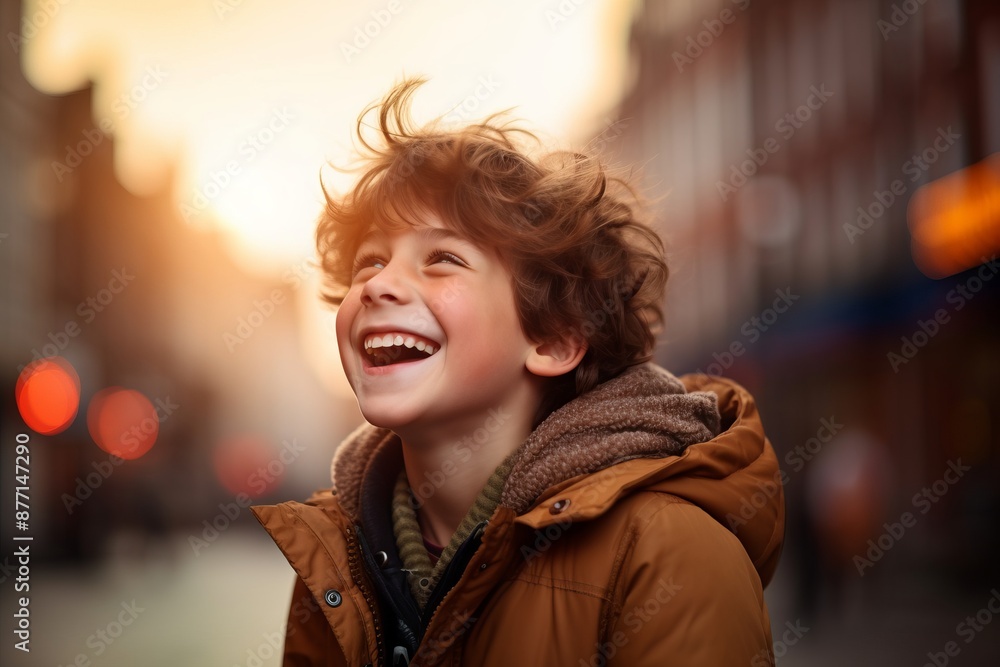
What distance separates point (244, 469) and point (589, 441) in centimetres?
4516

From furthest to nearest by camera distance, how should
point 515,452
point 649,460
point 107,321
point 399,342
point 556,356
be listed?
point 107,321 < point 556,356 < point 515,452 < point 399,342 < point 649,460

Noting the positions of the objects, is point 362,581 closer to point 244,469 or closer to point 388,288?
point 388,288

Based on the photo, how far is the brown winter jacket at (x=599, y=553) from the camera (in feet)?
6.31

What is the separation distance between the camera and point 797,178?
21.2m

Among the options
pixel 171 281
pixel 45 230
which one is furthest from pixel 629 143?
pixel 171 281

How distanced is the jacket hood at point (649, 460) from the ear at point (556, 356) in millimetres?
173

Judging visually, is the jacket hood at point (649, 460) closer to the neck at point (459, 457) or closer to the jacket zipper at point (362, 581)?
the neck at point (459, 457)

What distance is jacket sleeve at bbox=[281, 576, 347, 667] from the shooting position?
2713 millimetres

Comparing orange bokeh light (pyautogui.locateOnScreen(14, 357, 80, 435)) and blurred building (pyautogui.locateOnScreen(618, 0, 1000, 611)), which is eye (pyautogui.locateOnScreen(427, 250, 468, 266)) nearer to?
blurred building (pyautogui.locateOnScreen(618, 0, 1000, 611))

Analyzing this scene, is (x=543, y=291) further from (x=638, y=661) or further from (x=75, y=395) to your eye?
(x=75, y=395)

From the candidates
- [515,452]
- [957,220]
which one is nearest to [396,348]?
[515,452]

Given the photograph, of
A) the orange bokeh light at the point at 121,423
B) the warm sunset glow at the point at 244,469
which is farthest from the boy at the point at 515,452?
the warm sunset glow at the point at 244,469

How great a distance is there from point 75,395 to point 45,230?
8.25m

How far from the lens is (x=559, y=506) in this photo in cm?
206
